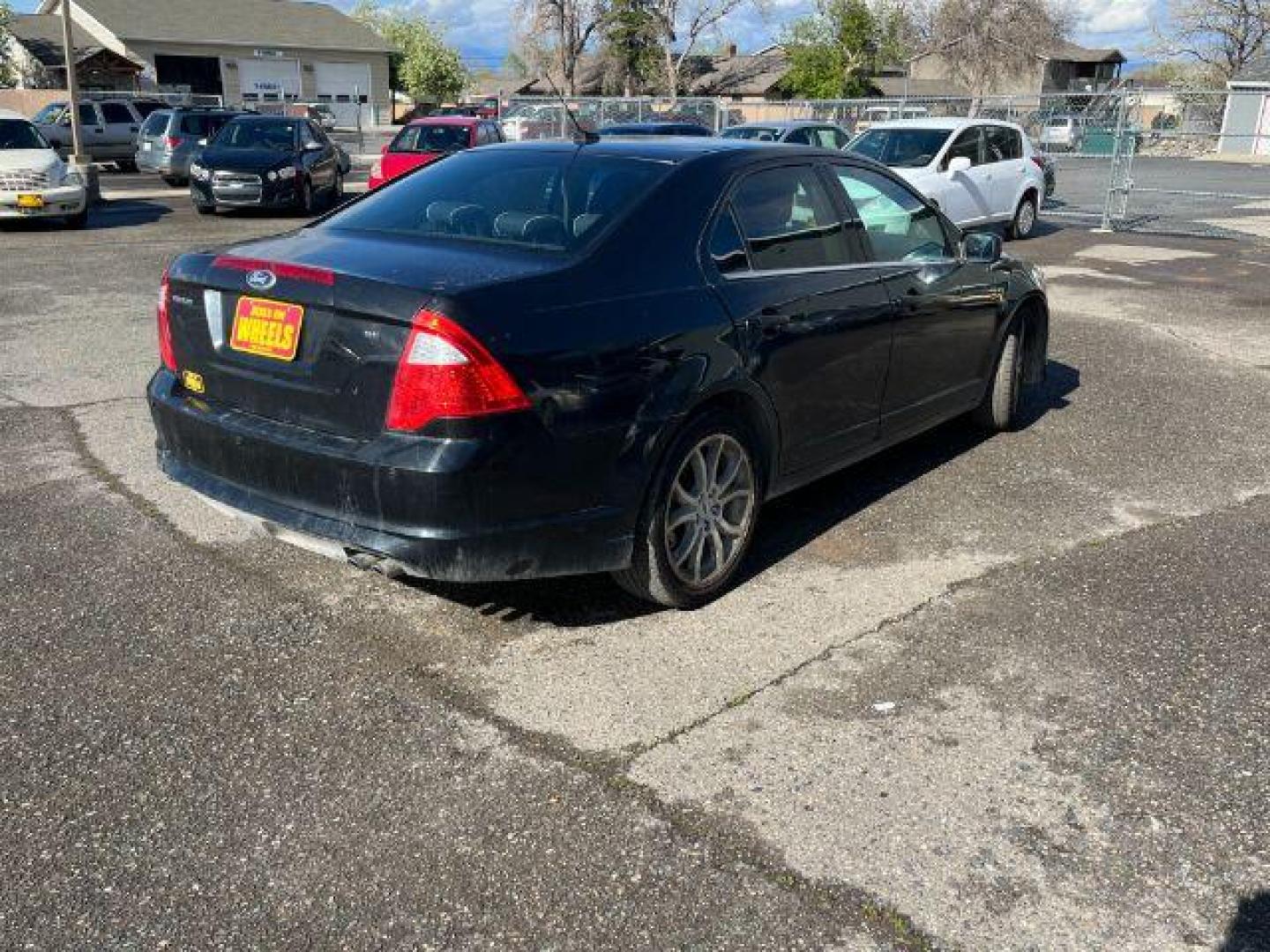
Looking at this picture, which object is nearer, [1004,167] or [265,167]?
[1004,167]

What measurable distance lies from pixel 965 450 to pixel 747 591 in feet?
8.08

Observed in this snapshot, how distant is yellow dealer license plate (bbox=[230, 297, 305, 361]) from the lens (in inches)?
140

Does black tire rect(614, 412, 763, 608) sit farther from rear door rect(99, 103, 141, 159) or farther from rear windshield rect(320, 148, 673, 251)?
rear door rect(99, 103, 141, 159)

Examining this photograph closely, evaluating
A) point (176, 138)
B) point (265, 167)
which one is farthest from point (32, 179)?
point (176, 138)

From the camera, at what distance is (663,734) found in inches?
132

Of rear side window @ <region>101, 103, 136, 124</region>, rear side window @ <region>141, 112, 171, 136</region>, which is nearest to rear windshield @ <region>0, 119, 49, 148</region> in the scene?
rear side window @ <region>141, 112, 171, 136</region>

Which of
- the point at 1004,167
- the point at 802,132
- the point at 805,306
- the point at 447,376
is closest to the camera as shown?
the point at 447,376

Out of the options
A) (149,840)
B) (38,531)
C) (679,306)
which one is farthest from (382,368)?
(38,531)

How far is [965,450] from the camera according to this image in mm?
6324

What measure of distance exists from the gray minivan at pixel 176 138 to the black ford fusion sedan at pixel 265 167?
12.3 ft

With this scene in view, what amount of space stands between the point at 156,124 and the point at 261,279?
23417mm

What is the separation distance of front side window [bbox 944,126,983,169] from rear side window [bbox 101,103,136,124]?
2158 cm

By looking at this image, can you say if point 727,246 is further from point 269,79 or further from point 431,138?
point 269,79

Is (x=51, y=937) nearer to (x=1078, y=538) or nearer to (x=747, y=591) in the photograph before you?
(x=747, y=591)
